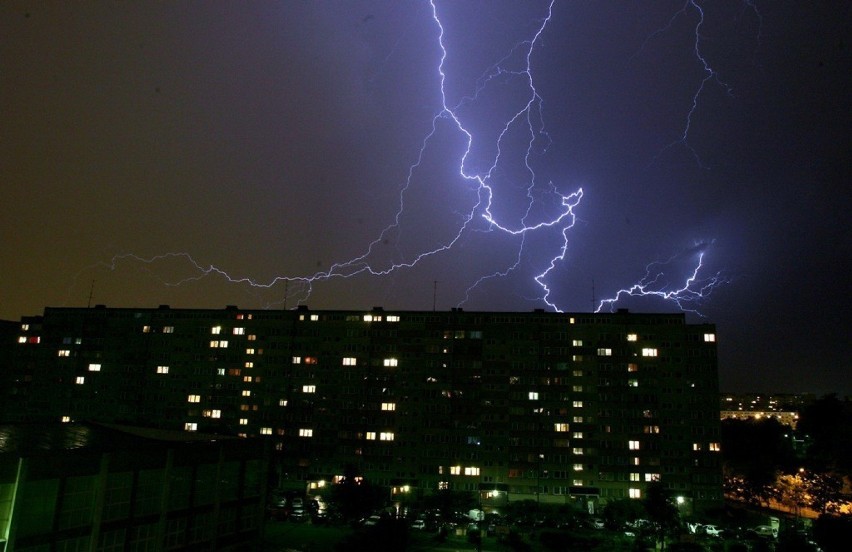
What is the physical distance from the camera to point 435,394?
69.1 meters

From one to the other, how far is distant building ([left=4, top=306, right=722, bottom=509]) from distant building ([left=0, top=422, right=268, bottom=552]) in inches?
1162

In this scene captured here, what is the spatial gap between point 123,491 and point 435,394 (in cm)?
4457

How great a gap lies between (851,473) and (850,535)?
2455cm

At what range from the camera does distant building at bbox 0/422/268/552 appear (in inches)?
875

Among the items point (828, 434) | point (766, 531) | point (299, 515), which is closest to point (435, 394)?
point (299, 515)

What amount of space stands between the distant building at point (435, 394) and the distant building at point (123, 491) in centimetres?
2952

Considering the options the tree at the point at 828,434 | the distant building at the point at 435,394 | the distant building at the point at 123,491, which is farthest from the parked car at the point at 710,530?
the distant building at the point at 123,491

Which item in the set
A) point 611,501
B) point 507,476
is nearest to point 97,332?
point 507,476

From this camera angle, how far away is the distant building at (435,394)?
64.5m

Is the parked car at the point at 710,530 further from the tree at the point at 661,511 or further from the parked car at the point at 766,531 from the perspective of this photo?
the parked car at the point at 766,531

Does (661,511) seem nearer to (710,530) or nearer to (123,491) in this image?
(710,530)

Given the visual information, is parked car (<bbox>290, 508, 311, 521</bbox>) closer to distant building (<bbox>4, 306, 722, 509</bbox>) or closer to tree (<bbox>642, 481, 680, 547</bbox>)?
distant building (<bbox>4, 306, 722, 509</bbox>)

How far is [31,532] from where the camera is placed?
2220cm

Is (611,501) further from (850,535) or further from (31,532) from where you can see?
(31,532)
